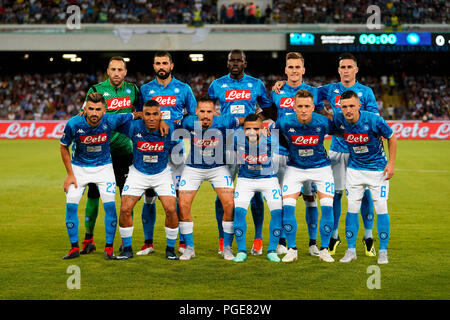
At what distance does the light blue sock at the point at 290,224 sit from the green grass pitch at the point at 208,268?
0.95 feet

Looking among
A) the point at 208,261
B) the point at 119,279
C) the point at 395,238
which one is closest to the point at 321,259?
the point at 208,261

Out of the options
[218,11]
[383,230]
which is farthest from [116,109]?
[218,11]

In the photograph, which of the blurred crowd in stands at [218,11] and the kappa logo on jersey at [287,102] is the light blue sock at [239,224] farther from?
the blurred crowd in stands at [218,11]

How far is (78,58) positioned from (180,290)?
3371 centimetres

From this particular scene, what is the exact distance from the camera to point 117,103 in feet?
24.9

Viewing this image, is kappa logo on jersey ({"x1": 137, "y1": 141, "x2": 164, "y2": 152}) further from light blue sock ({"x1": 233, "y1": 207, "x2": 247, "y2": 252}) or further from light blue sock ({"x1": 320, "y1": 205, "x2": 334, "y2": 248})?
light blue sock ({"x1": 320, "y1": 205, "x2": 334, "y2": 248})

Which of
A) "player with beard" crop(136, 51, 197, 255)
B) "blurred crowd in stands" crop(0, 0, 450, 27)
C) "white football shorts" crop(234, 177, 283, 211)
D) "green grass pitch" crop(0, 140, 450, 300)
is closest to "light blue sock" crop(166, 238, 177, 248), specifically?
"green grass pitch" crop(0, 140, 450, 300)

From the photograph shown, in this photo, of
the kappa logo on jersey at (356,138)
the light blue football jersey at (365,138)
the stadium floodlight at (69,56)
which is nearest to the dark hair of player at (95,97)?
the light blue football jersey at (365,138)

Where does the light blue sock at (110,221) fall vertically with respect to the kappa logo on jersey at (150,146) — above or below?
below

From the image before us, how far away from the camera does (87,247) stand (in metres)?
7.43

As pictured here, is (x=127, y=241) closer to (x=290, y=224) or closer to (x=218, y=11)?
(x=290, y=224)

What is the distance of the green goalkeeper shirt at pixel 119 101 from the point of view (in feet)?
24.9

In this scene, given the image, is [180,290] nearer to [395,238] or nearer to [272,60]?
[395,238]

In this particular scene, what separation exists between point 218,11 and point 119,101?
98.7 feet
